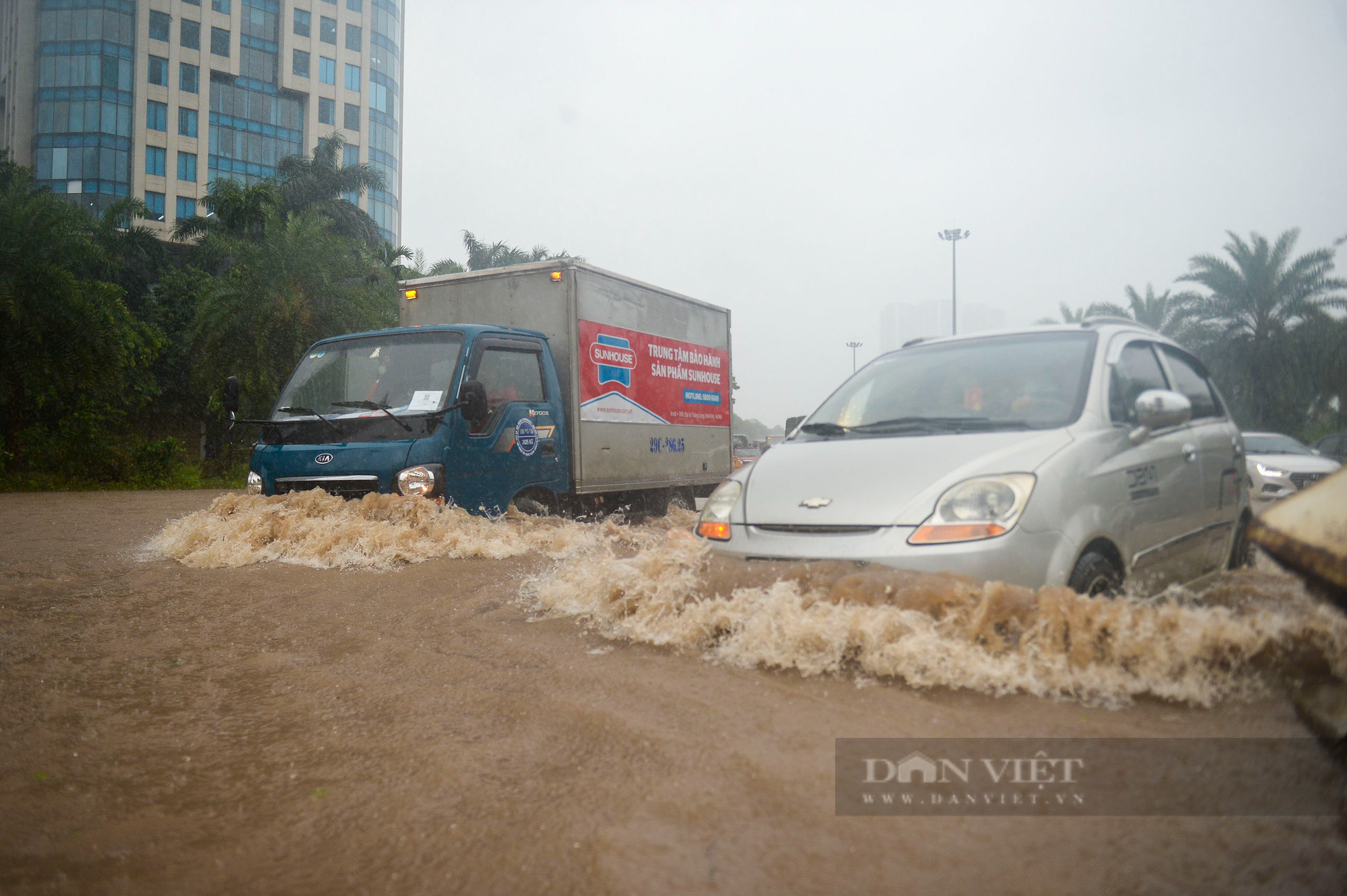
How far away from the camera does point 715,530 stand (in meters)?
4.09

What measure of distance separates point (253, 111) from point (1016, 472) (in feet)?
207

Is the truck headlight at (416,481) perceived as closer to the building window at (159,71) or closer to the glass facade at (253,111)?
the glass facade at (253,111)

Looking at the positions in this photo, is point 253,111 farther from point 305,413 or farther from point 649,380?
point 305,413

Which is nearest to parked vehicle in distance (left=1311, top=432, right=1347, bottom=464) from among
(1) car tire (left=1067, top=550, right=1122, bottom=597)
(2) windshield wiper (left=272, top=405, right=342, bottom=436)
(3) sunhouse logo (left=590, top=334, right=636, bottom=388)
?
(3) sunhouse logo (left=590, top=334, right=636, bottom=388)

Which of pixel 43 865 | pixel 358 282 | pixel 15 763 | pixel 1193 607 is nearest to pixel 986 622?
pixel 1193 607

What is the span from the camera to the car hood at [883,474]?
3.52 meters

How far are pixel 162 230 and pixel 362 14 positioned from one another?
67.8ft

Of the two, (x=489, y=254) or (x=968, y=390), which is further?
(x=489, y=254)

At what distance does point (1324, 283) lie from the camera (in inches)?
1091

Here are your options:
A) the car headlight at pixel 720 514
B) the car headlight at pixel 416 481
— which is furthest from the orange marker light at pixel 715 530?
the car headlight at pixel 416 481

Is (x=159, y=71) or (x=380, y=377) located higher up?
(x=159, y=71)

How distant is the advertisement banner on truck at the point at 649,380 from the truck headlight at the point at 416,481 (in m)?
1.92

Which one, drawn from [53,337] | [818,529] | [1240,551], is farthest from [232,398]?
[53,337]

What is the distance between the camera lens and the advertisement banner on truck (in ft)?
28.1
